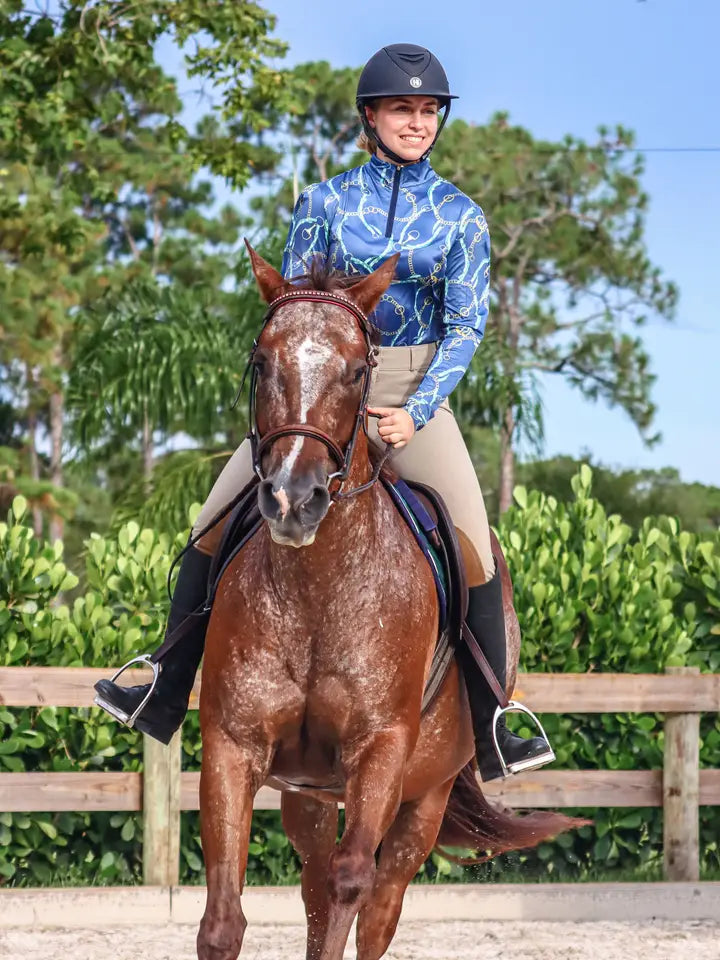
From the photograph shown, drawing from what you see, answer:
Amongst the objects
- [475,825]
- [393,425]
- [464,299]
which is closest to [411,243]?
[464,299]

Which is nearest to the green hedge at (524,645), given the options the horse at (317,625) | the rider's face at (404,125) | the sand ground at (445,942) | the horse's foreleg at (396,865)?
the sand ground at (445,942)

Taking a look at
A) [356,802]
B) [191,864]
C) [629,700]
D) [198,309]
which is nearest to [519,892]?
[629,700]

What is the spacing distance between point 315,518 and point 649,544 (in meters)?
6.51

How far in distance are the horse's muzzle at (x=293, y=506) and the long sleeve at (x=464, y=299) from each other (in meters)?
1.15

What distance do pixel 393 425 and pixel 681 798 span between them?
18.4 feet

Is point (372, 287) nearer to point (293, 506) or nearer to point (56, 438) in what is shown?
point (293, 506)

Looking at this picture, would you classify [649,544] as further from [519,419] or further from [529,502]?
[519,419]

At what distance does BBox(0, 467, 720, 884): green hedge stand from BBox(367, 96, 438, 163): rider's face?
15.0 feet

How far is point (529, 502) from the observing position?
396 inches

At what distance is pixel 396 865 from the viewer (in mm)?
5379

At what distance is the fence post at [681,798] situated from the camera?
357 inches

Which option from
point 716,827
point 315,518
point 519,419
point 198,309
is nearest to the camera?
point 315,518

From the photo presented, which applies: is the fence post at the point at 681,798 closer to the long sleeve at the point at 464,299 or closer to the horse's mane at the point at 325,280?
the long sleeve at the point at 464,299

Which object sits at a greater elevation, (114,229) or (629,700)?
(114,229)
